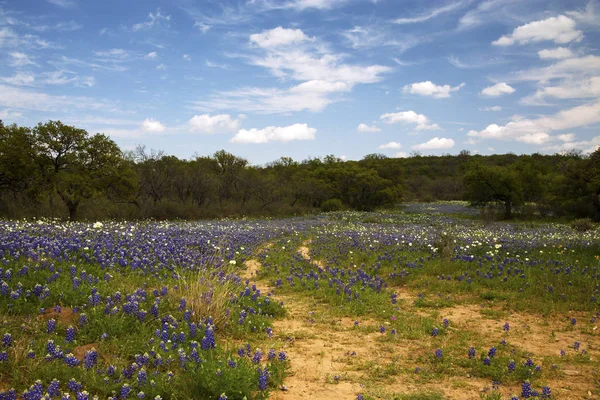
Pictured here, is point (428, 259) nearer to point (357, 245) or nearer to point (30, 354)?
point (357, 245)

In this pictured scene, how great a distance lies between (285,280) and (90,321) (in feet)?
19.9

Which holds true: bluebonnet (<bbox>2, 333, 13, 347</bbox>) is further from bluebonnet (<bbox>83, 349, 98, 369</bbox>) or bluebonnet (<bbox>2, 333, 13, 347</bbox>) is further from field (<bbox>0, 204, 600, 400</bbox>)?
bluebonnet (<bbox>83, 349, 98, 369</bbox>)

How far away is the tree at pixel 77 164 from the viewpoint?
89.9 feet

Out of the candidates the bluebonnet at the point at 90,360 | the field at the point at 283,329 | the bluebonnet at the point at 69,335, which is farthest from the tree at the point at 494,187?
the bluebonnet at the point at 90,360

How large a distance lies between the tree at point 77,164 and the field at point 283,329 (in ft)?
58.9

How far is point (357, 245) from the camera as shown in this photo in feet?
52.8

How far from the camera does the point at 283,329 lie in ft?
22.7

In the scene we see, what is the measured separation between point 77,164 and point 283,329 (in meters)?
28.0

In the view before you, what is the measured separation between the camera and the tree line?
1078 inches

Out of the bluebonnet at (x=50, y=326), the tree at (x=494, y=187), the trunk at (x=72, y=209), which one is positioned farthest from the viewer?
the tree at (x=494, y=187)

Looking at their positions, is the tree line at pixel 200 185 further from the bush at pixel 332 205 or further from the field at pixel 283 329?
the field at pixel 283 329

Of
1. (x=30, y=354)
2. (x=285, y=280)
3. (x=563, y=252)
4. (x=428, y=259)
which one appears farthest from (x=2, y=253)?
(x=563, y=252)

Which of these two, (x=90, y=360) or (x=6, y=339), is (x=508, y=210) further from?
(x=6, y=339)

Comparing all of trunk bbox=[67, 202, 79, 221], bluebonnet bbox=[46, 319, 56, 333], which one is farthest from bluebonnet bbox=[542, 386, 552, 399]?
trunk bbox=[67, 202, 79, 221]
